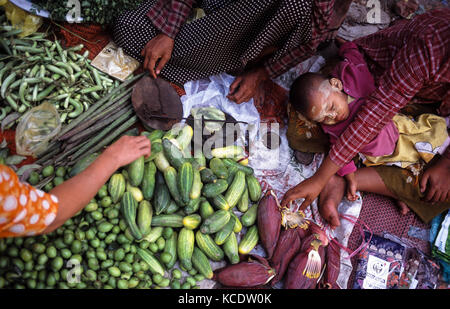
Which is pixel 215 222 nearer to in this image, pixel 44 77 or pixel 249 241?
pixel 249 241

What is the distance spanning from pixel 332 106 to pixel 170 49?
143 cm

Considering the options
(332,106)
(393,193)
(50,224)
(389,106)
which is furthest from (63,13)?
(393,193)

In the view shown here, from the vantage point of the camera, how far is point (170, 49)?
2.85m

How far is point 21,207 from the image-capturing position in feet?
4.73

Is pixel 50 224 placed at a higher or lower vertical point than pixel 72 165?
higher

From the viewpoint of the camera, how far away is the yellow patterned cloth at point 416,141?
287 cm

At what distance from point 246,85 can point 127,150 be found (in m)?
1.41

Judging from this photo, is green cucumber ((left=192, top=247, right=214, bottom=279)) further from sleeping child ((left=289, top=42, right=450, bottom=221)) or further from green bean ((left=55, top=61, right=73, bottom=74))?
green bean ((left=55, top=61, right=73, bottom=74))

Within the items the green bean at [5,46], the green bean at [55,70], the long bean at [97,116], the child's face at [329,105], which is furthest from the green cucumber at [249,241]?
the green bean at [5,46]

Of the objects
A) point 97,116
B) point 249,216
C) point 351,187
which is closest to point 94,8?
point 97,116

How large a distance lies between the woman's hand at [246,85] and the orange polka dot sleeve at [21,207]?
1.87 m

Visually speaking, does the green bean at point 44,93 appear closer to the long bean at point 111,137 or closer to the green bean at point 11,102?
the green bean at point 11,102

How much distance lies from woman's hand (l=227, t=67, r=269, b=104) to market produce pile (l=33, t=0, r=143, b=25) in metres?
1.10
